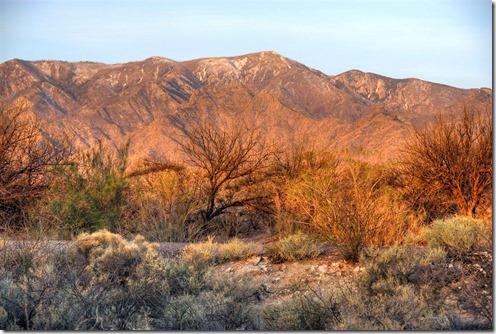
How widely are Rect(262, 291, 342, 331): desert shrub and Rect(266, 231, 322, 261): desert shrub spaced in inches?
97.2

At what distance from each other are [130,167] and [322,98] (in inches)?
1855

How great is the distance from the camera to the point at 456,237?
980 cm

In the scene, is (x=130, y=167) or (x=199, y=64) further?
(x=199, y=64)

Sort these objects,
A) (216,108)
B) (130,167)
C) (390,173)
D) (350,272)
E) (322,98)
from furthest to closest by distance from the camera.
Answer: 1. (322,98)
2. (216,108)
3. (130,167)
4. (390,173)
5. (350,272)

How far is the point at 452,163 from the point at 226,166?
6440mm

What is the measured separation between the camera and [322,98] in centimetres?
6619

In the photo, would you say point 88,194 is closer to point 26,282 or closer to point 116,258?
point 116,258

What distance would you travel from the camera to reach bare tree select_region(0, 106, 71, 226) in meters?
13.8

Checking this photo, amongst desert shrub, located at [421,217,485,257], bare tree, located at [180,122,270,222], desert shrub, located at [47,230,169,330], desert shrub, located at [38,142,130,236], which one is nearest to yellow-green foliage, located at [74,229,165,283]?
desert shrub, located at [47,230,169,330]

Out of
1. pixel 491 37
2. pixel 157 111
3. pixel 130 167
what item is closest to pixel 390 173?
pixel 130 167

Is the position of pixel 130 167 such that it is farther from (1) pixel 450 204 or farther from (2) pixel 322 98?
(2) pixel 322 98

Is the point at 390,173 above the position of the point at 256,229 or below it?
above

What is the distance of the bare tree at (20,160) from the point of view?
1375cm

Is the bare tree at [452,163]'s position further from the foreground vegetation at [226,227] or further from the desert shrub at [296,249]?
the desert shrub at [296,249]
